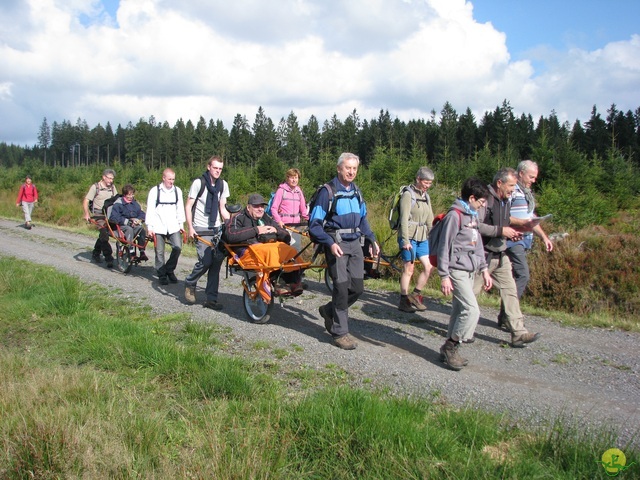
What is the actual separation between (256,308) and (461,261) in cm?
317

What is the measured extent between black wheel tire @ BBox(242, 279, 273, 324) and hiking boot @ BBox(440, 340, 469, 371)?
8.10 feet

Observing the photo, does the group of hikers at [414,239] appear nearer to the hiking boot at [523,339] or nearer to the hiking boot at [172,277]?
the hiking boot at [523,339]

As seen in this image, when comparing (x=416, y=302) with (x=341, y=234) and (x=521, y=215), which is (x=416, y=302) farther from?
(x=341, y=234)

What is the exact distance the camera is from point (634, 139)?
55.2 metres

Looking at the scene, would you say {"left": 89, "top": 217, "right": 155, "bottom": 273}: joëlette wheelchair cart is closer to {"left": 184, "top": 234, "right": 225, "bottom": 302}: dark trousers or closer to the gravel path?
the gravel path

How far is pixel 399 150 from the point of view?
2898cm

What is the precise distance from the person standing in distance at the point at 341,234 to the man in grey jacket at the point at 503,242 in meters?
1.50

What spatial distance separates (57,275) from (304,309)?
15.7 ft

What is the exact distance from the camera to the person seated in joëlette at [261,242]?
22.4 feet

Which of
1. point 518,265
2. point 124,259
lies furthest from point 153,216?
point 518,265

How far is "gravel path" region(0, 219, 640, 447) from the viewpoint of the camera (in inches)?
173

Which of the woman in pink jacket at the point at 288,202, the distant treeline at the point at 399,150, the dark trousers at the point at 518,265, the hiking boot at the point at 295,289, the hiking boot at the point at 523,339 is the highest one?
the distant treeline at the point at 399,150

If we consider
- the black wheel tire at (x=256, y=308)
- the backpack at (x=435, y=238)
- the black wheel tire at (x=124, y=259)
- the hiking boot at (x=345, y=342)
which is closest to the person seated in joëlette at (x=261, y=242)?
the black wheel tire at (x=256, y=308)

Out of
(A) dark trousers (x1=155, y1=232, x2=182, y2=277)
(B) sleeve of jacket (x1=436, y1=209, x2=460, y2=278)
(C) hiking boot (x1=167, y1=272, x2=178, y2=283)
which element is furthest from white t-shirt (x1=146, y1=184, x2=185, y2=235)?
(B) sleeve of jacket (x1=436, y1=209, x2=460, y2=278)
